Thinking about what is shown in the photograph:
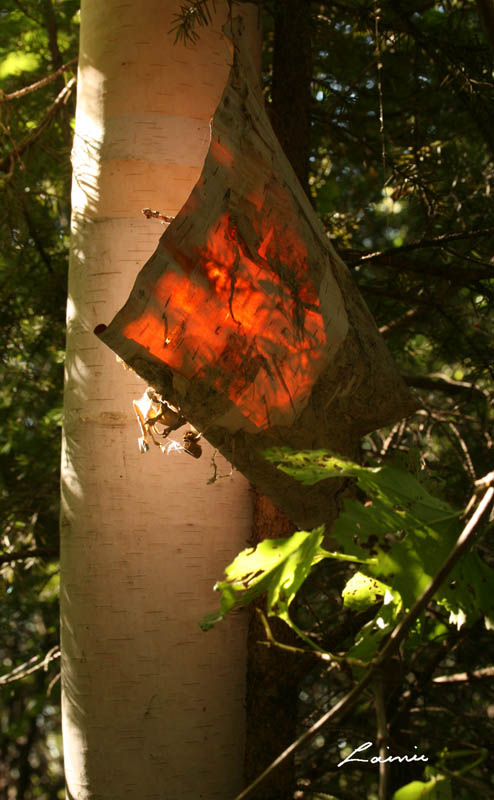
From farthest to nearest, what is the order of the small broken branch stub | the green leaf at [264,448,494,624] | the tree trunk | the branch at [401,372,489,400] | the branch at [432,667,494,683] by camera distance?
1. the branch at [401,372,489,400]
2. the branch at [432,667,494,683]
3. the tree trunk
4. the small broken branch stub
5. the green leaf at [264,448,494,624]

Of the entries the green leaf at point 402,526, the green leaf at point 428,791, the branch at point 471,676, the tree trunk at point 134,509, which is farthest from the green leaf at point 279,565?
the branch at point 471,676

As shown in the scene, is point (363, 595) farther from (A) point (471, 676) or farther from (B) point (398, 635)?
(A) point (471, 676)

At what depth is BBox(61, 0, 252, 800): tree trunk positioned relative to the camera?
1269mm

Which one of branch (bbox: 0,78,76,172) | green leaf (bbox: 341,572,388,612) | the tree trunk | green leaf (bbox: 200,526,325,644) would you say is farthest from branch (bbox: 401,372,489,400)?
green leaf (bbox: 200,526,325,644)

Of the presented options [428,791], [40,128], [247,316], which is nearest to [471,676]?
[428,791]

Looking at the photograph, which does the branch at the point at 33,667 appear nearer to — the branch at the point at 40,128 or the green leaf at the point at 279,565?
the green leaf at the point at 279,565

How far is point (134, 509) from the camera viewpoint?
131cm

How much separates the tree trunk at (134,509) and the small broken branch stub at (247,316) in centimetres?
27

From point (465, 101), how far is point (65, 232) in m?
1.59

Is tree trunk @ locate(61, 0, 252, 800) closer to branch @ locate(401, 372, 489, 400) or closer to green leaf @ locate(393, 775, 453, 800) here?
green leaf @ locate(393, 775, 453, 800)

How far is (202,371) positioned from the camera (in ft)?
3.42

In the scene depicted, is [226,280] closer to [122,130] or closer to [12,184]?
[122,130]

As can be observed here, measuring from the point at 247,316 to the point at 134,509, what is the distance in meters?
0.49

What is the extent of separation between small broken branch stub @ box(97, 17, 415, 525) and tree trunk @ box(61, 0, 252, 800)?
0.87 ft
